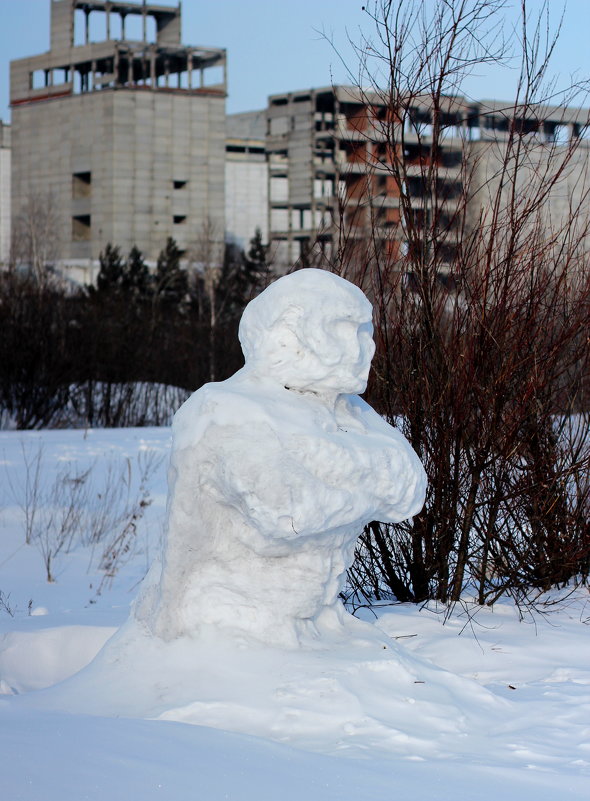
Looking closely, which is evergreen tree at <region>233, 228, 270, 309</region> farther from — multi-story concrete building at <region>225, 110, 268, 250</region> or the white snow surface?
the white snow surface

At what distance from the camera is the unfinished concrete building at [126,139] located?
4038 centimetres

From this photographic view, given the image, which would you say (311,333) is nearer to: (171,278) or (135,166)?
(171,278)

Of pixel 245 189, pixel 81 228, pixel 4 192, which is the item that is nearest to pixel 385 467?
pixel 81 228

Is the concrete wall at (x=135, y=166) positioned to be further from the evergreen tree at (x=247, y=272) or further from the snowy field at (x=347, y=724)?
the snowy field at (x=347, y=724)

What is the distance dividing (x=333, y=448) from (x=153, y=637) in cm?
98

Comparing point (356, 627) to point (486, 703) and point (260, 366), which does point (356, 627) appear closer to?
point (486, 703)

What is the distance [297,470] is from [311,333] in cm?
50

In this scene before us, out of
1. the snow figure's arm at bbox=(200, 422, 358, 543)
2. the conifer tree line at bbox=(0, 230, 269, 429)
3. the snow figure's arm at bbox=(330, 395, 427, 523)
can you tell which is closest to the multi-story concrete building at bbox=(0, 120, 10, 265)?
the conifer tree line at bbox=(0, 230, 269, 429)

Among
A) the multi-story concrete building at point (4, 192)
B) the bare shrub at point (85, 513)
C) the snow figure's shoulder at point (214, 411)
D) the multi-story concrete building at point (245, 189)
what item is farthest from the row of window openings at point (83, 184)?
the snow figure's shoulder at point (214, 411)

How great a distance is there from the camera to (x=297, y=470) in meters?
3.64

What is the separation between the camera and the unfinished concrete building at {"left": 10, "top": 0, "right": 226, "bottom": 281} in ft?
132

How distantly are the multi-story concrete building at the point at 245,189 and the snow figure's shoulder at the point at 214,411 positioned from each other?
4310cm

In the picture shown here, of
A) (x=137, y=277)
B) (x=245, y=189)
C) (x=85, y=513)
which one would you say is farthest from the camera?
(x=245, y=189)

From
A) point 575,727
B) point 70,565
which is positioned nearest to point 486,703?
point 575,727
